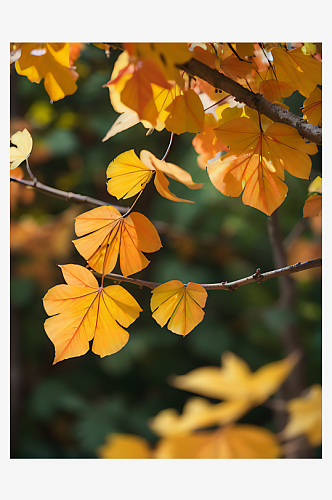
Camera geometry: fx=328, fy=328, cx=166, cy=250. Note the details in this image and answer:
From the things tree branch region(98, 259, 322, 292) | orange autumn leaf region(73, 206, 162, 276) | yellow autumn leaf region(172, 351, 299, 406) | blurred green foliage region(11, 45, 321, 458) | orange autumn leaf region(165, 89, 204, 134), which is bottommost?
yellow autumn leaf region(172, 351, 299, 406)

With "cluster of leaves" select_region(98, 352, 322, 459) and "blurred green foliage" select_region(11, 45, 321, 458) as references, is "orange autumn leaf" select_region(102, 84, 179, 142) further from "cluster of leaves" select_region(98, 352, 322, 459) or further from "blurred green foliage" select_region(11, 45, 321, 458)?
"blurred green foliage" select_region(11, 45, 321, 458)

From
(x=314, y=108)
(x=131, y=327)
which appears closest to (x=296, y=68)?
(x=314, y=108)

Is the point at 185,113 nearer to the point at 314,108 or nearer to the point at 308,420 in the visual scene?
the point at 314,108

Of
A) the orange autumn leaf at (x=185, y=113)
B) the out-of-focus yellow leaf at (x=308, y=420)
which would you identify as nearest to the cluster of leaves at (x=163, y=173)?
the orange autumn leaf at (x=185, y=113)

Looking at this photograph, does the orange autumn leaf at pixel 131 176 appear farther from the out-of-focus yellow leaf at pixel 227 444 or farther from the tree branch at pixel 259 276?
the out-of-focus yellow leaf at pixel 227 444

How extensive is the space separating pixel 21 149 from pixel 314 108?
29 cm

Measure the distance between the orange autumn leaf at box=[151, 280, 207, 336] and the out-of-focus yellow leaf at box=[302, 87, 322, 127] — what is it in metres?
0.20

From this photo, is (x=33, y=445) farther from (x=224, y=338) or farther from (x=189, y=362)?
(x=224, y=338)

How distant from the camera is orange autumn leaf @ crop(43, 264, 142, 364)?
28 centimetres

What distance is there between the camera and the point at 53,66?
11.1 inches

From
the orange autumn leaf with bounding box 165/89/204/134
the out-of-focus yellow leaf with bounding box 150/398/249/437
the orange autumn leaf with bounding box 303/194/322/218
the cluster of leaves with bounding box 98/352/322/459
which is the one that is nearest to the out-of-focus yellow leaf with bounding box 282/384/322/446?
the cluster of leaves with bounding box 98/352/322/459
